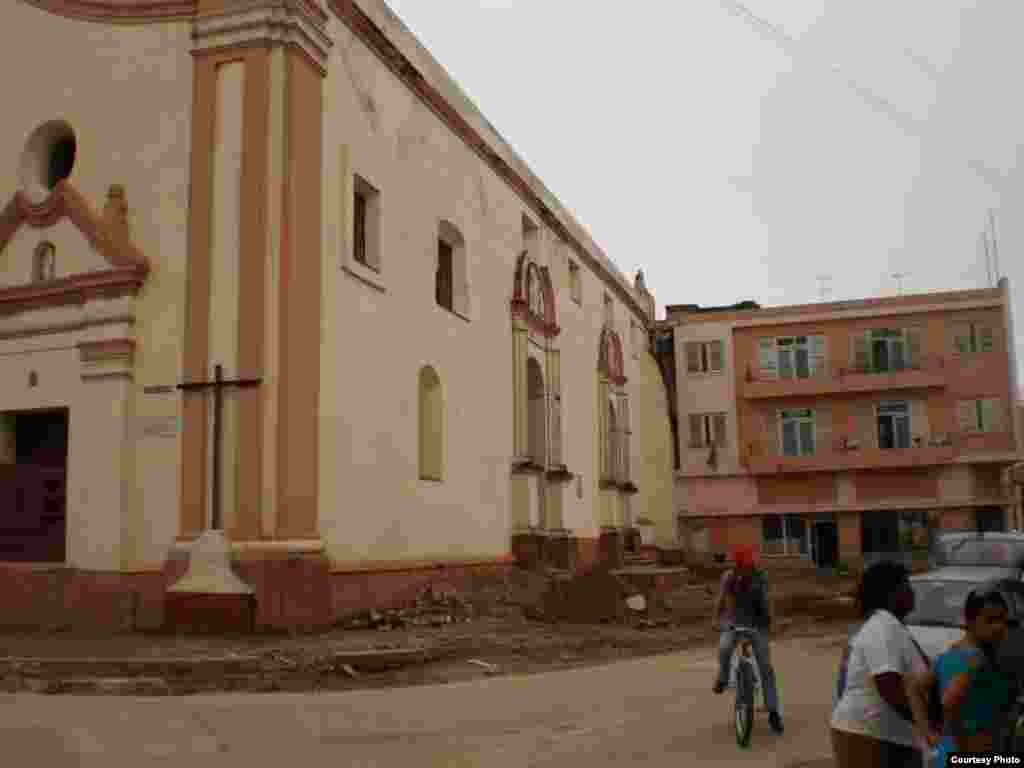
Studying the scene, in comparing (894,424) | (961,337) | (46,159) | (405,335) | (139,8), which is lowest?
(405,335)

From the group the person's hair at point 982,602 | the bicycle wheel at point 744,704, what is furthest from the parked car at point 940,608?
the person's hair at point 982,602

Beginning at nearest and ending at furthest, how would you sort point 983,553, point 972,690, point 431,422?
point 972,690 → point 983,553 → point 431,422

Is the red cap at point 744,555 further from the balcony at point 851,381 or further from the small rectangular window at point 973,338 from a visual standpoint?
the small rectangular window at point 973,338

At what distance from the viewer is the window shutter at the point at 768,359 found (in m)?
39.3

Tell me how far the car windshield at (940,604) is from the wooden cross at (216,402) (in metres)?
8.10

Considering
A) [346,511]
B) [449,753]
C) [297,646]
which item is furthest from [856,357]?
[449,753]

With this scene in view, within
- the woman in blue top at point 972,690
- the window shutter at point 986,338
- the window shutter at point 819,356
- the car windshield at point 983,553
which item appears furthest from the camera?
the window shutter at point 819,356

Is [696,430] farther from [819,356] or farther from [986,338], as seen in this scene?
[986,338]

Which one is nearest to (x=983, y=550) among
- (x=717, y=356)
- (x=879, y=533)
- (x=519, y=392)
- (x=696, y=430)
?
(x=519, y=392)

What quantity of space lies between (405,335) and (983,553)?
956 cm

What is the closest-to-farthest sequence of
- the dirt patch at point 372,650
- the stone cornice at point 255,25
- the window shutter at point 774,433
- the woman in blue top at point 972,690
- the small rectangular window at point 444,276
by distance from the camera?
the woman in blue top at point 972,690, the dirt patch at point 372,650, the stone cornice at point 255,25, the small rectangular window at point 444,276, the window shutter at point 774,433

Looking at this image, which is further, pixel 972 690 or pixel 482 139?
pixel 482 139

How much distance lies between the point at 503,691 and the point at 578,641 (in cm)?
423

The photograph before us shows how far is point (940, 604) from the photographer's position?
1020 cm
